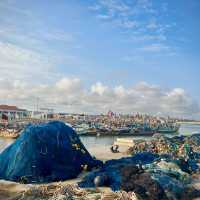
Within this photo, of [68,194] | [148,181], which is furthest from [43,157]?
[148,181]

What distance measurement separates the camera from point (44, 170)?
506 inches

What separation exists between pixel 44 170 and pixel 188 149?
9934mm

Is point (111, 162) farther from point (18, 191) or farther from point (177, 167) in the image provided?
point (18, 191)

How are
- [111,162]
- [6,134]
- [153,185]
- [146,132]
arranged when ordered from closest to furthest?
[153,185]
[111,162]
[6,134]
[146,132]

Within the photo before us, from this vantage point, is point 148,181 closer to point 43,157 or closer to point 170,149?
point 43,157

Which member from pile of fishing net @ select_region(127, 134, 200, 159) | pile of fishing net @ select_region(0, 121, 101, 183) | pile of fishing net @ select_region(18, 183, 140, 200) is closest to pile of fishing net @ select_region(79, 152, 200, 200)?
pile of fishing net @ select_region(18, 183, 140, 200)

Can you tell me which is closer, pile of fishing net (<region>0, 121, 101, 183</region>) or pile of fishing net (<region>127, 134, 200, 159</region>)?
pile of fishing net (<region>0, 121, 101, 183</region>)

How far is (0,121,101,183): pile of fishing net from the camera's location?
41.5 feet

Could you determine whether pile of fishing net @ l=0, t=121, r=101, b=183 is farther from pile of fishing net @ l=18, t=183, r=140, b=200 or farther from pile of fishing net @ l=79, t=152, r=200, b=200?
pile of fishing net @ l=18, t=183, r=140, b=200

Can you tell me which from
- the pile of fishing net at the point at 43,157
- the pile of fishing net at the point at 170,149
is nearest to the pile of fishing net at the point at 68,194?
the pile of fishing net at the point at 43,157

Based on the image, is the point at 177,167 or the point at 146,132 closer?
the point at 177,167

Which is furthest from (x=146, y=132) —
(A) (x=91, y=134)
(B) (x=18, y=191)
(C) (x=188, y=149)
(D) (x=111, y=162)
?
(B) (x=18, y=191)

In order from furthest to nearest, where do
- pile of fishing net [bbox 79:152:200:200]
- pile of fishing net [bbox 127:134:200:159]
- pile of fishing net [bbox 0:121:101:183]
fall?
pile of fishing net [bbox 127:134:200:159]
pile of fishing net [bbox 0:121:101:183]
pile of fishing net [bbox 79:152:200:200]

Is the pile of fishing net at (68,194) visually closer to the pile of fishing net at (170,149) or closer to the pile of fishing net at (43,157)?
the pile of fishing net at (43,157)
